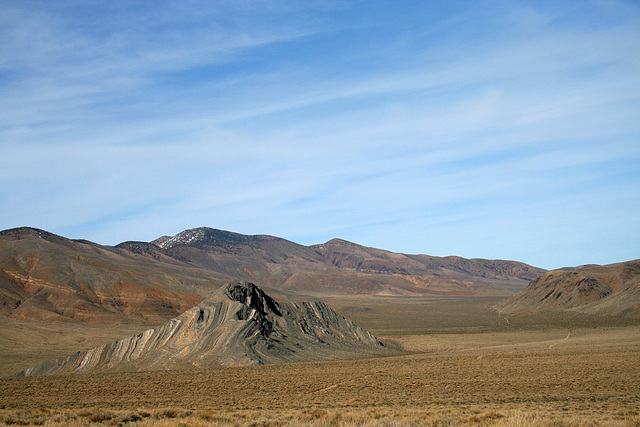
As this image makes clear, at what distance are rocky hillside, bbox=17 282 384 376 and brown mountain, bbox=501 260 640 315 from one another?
58.5m

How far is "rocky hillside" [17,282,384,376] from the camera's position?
1572 inches

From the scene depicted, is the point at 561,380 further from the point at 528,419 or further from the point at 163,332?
the point at 163,332

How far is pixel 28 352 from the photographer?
196ft

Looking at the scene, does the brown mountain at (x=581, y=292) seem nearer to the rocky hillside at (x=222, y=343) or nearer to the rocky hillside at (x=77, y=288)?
the rocky hillside at (x=222, y=343)

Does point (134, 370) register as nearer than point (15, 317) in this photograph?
Yes

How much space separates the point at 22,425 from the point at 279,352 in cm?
2748

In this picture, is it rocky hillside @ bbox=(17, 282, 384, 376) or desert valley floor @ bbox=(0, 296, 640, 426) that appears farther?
rocky hillside @ bbox=(17, 282, 384, 376)

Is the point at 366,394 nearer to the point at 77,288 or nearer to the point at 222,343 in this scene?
the point at 222,343

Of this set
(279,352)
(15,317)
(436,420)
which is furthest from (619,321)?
(15,317)

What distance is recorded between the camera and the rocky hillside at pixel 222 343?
39938 millimetres

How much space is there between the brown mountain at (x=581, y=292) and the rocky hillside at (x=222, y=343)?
5850 centimetres

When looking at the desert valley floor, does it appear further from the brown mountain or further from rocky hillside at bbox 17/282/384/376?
the brown mountain

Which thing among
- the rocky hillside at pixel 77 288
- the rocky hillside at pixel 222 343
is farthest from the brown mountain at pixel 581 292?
the rocky hillside at pixel 77 288

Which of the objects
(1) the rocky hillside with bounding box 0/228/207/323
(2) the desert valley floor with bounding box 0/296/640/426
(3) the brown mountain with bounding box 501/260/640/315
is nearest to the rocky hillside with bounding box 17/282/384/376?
(2) the desert valley floor with bounding box 0/296/640/426
